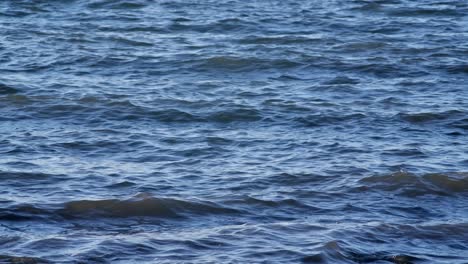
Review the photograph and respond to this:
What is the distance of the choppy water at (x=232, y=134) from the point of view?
905 centimetres

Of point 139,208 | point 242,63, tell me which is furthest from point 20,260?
point 242,63

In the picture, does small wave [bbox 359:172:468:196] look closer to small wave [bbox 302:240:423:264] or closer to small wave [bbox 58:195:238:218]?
small wave [bbox 58:195:238:218]

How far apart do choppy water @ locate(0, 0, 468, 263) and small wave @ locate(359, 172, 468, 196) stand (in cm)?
2

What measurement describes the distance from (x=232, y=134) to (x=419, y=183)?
8.89 ft

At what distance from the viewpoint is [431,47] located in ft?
56.5

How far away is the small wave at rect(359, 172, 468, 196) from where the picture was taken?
413 inches

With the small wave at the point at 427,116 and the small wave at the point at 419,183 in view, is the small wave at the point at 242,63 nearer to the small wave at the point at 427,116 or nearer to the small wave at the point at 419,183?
the small wave at the point at 427,116

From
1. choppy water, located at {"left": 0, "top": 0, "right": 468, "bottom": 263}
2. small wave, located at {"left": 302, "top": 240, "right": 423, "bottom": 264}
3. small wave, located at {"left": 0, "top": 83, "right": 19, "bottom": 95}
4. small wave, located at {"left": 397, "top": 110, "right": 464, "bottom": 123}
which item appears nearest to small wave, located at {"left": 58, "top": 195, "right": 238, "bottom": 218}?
choppy water, located at {"left": 0, "top": 0, "right": 468, "bottom": 263}

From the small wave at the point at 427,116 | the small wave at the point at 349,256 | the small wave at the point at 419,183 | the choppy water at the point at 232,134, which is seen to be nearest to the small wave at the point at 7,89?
the choppy water at the point at 232,134

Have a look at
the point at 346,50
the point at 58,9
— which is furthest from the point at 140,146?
the point at 58,9

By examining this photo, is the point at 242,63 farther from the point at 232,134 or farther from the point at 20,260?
the point at 20,260

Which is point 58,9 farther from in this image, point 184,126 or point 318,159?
point 318,159

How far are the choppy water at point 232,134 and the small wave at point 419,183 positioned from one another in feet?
0.06

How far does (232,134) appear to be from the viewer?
41.3 feet
